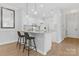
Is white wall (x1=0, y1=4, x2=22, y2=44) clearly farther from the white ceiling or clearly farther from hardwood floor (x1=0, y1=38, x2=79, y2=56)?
the white ceiling

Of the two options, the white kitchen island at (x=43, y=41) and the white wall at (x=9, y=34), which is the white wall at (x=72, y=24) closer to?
the white kitchen island at (x=43, y=41)

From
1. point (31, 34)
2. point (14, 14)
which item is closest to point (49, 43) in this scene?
point (31, 34)

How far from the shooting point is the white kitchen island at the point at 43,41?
3.57 metres

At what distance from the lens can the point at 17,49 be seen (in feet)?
12.6

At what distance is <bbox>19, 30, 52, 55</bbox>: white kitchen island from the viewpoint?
3569 millimetres

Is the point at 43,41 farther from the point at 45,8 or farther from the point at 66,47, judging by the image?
the point at 45,8

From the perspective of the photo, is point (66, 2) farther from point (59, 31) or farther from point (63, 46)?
point (63, 46)

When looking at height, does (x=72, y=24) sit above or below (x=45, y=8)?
below

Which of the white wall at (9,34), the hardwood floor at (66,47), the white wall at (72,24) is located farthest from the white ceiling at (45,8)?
the hardwood floor at (66,47)

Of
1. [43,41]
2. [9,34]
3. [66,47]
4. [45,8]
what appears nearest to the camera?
[45,8]

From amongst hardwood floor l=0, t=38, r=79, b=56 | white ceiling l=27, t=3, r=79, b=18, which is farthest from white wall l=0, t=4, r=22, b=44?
white ceiling l=27, t=3, r=79, b=18

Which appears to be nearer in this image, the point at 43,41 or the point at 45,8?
the point at 45,8

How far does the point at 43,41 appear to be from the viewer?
359 cm

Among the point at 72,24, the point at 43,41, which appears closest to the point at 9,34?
the point at 43,41
